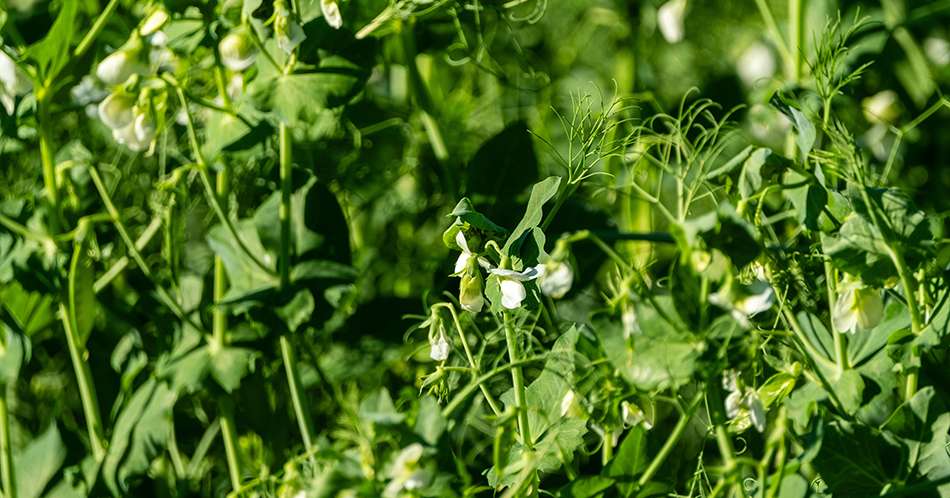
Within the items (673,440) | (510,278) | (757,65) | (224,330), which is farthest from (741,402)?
(757,65)

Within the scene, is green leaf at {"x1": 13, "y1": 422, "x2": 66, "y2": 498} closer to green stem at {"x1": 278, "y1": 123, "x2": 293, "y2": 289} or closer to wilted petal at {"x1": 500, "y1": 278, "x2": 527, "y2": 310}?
green stem at {"x1": 278, "y1": 123, "x2": 293, "y2": 289}

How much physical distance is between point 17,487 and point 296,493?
0.56 meters

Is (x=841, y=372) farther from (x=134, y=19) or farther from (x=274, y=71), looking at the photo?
(x=134, y=19)

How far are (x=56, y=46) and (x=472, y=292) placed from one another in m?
0.50

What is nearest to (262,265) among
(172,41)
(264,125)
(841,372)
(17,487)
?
(264,125)

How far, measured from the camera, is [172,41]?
3.67ft

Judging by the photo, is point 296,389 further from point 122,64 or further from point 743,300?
point 743,300

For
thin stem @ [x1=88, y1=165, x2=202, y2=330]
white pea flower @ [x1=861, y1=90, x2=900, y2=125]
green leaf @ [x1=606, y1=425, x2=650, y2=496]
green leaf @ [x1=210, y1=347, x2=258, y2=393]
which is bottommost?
green leaf @ [x1=210, y1=347, x2=258, y2=393]

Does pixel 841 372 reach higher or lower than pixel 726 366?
lower

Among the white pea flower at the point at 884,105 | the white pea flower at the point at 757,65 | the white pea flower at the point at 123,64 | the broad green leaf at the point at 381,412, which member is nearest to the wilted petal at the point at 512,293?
the broad green leaf at the point at 381,412

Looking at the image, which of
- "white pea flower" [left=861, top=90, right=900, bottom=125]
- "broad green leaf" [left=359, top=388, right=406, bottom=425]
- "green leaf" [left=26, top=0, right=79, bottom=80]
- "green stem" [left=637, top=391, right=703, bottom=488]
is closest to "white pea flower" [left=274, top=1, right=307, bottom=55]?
"green leaf" [left=26, top=0, right=79, bottom=80]

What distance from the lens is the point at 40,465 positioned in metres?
1.18

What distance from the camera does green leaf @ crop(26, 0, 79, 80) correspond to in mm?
1011

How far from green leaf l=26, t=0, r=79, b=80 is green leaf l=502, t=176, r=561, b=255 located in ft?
1.59
